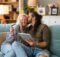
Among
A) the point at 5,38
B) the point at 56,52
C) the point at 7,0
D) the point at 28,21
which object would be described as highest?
the point at 7,0

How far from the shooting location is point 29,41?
2.68m

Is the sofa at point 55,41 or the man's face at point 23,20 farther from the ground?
the man's face at point 23,20

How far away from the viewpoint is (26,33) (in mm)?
2857

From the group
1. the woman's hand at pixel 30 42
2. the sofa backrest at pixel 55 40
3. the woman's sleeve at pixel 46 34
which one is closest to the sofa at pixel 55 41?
the sofa backrest at pixel 55 40

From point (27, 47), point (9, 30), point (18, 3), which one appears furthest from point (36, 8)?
point (27, 47)

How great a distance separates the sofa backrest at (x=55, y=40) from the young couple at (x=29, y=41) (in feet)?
0.38

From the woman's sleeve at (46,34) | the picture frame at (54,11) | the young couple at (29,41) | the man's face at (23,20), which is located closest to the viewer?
the young couple at (29,41)

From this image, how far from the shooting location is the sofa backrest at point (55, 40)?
2807mm

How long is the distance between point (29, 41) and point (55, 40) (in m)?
0.42

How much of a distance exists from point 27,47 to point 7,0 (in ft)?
12.0

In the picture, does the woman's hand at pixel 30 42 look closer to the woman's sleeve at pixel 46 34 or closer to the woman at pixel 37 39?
the woman at pixel 37 39

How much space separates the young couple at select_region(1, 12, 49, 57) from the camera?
2568mm

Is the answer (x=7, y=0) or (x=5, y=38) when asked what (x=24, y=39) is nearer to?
(x=5, y=38)

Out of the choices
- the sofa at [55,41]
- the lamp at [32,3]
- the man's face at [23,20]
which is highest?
the lamp at [32,3]
